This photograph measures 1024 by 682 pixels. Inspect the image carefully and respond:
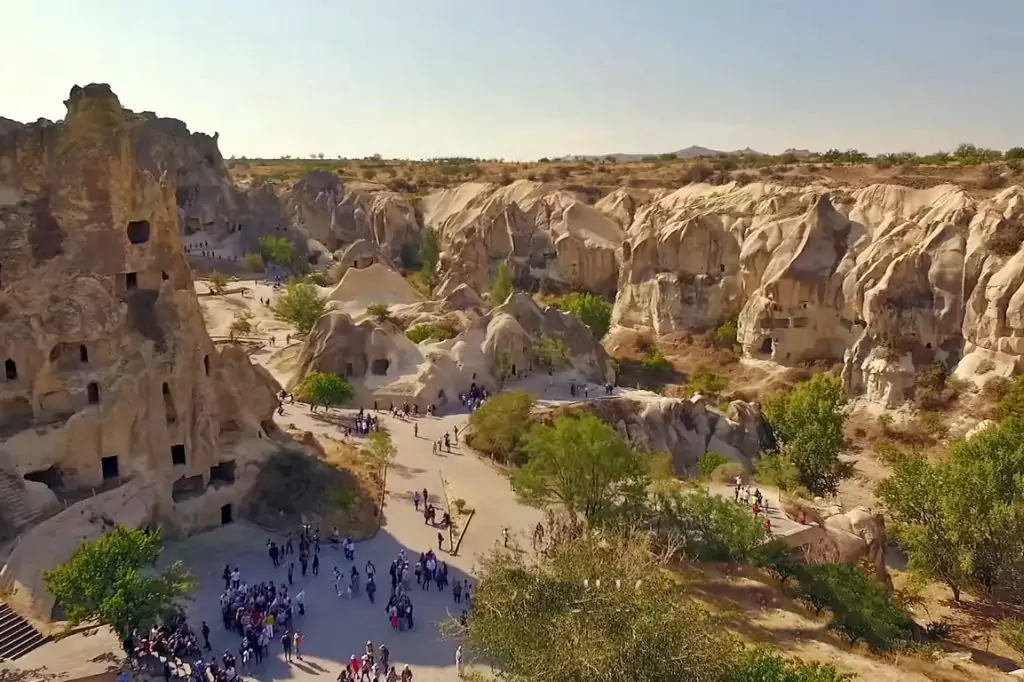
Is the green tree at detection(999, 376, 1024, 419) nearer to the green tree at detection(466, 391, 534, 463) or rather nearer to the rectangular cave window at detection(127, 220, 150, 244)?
the green tree at detection(466, 391, 534, 463)

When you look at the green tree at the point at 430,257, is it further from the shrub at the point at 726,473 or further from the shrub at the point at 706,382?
the shrub at the point at 726,473

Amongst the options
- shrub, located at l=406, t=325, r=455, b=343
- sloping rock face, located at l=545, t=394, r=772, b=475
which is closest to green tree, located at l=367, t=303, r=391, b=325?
shrub, located at l=406, t=325, r=455, b=343

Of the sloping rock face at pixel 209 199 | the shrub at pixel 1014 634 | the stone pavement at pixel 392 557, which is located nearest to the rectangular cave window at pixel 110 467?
the stone pavement at pixel 392 557

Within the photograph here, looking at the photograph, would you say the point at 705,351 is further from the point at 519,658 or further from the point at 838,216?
the point at 519,658

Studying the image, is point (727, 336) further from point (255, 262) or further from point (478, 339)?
point (255, 262)

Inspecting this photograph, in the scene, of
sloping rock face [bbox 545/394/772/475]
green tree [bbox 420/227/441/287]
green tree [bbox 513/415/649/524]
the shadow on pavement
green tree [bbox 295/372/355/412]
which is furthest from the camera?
green tree [bbox 420/227/441/287]
